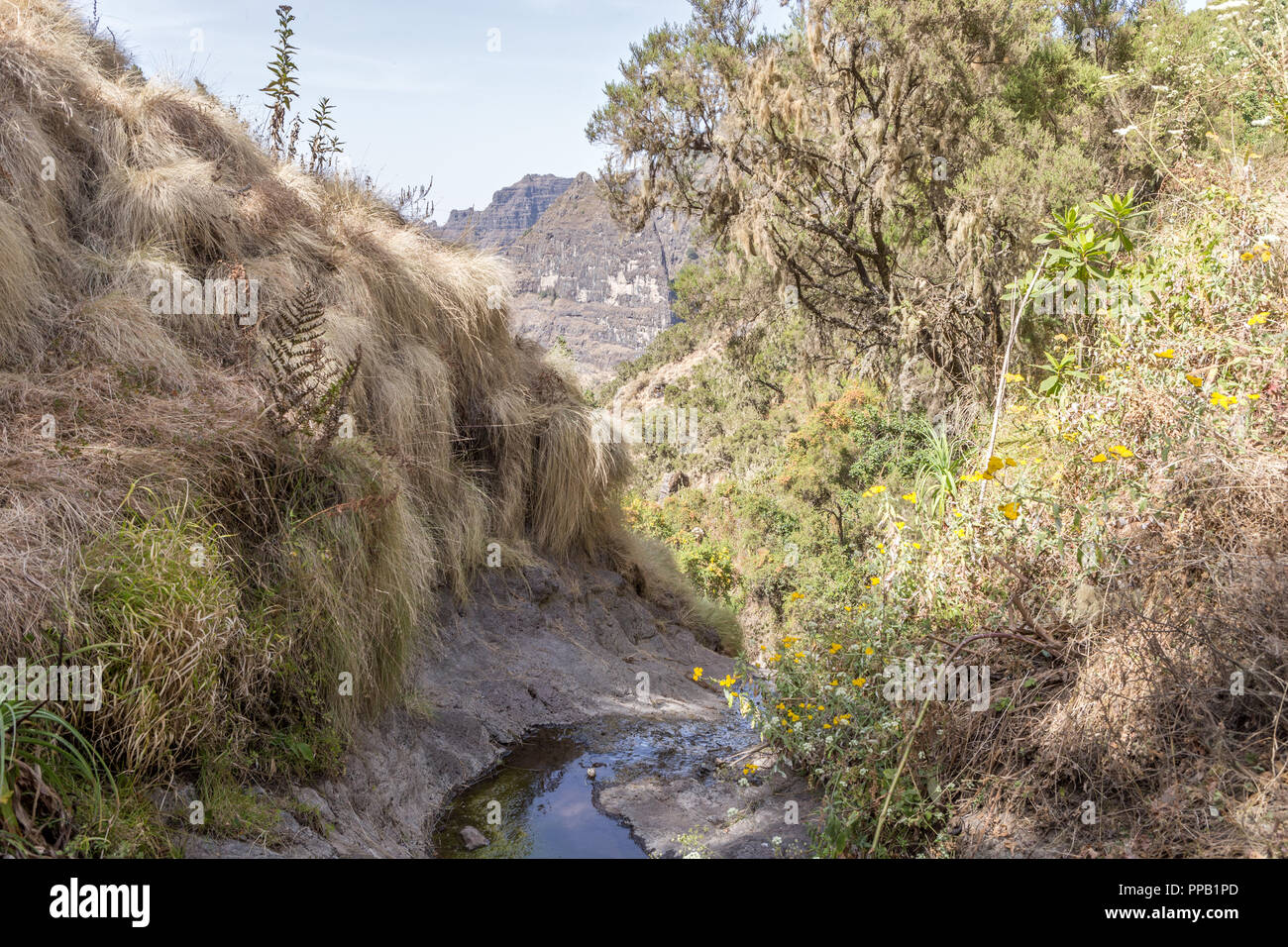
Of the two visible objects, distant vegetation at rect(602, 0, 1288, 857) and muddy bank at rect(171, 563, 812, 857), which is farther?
muddy bank at rect(171, 563, 812, 857)

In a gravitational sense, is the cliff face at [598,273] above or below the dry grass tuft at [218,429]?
above

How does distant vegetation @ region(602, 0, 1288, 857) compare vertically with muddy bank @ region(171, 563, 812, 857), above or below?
above

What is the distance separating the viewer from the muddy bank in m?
3.46

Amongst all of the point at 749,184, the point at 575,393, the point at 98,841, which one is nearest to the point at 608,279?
the point at 749,184

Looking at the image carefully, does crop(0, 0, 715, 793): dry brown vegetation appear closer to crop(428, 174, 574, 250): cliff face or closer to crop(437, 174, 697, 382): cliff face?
crop(437, 174, 697, 382): cliff face

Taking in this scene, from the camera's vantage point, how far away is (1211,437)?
140 inches

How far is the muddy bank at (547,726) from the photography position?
11.3ft

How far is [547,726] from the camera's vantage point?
515cm

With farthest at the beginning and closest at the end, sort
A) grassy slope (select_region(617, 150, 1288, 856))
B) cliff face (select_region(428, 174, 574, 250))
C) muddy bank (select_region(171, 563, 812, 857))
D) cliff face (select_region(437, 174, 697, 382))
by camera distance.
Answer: cliff face (select_region(428, 174, 574, 250)), cliff face (select_region(437, 174, 697, 382)), muddy bank (select_region(171, 563, 812, 857)), grassy slope (select_region(617, 150, 1288, 856))

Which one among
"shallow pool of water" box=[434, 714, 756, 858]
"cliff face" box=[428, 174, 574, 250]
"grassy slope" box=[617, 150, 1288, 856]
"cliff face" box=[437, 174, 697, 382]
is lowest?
"shallow pool of water" box=[434, 714, 756, 858]

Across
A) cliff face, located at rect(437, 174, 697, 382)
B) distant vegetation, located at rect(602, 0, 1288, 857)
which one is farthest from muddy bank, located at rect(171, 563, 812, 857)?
cliff face, located at rect(437, 174, 697, 382)

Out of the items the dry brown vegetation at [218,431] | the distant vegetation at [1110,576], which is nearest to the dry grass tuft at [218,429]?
the dry brown vegetation at [218,431]

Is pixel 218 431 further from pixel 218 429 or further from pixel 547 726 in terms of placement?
pixel 547 726

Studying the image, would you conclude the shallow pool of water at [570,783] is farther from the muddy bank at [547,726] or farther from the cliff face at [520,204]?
the cliff face at [520,204]
